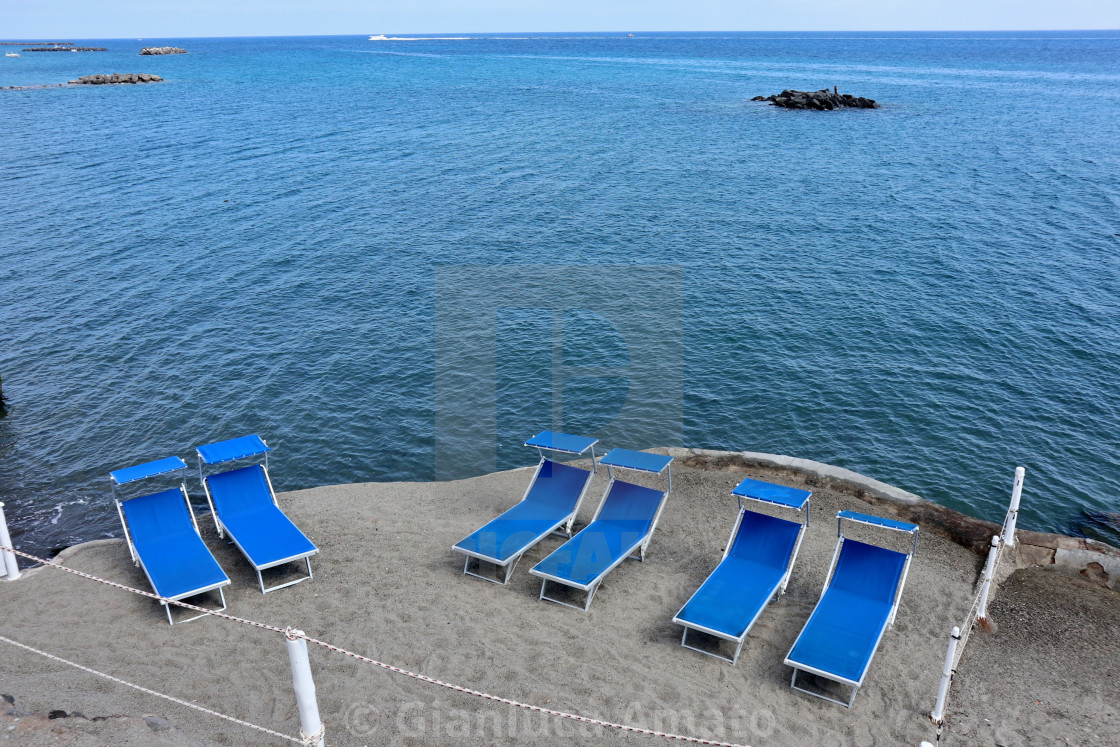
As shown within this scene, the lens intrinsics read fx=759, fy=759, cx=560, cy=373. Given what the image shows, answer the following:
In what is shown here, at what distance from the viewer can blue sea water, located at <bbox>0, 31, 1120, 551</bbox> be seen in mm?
18641

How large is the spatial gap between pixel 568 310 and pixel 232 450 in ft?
48.0

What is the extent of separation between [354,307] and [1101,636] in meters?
22.6

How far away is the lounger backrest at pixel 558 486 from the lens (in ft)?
44.0

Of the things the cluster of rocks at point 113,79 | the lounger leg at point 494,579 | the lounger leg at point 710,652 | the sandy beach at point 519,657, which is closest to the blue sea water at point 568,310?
the sandy beach at point 519,657

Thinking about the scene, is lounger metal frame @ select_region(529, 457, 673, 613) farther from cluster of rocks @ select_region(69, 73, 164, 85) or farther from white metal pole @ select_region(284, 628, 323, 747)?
cluster of rocks @ select_region(69, 73, 164, 85)

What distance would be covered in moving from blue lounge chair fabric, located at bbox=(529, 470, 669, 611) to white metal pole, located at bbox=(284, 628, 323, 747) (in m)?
4.28

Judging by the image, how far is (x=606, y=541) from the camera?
1217 centimetres

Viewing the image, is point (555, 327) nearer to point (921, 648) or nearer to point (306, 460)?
point (306, 460)

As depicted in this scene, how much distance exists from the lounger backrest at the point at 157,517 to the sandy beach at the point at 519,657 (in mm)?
635

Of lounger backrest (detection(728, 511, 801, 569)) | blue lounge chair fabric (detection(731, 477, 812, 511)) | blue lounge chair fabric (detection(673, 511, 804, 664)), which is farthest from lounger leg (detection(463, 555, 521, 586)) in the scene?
blue lounge chair fabric (detection(731, 477, 812, 511))

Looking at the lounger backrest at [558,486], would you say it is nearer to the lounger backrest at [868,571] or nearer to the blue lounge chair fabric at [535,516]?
the blue lounge chair fabric at [535,516]

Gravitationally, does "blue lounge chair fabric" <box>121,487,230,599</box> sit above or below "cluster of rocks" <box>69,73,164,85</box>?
below

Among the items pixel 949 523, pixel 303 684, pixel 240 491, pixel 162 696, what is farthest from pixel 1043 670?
pixel 240 491

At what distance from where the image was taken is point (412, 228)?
114ft
